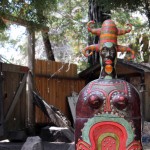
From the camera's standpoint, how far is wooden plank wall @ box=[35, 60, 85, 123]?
978cm

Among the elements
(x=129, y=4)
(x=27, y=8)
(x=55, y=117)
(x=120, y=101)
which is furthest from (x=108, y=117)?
(x=129, y=4)

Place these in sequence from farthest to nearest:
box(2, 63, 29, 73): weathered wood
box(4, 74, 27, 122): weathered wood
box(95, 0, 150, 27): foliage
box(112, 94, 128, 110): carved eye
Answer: box(95, 0, 150, 27): foliage < box(4, 74, 27, 122): weathered wood < box(2, 63, 29, 73): weathered wood < box(112, 94, 128, 110): carved eye

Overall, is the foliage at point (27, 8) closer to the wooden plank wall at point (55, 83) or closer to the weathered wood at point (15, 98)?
the weathered wood at point (15, 98)

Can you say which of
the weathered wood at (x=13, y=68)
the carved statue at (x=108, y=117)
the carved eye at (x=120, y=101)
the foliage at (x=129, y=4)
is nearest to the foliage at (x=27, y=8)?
the weathered wood at (x=13, y=68)

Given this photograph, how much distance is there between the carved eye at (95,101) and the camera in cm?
370

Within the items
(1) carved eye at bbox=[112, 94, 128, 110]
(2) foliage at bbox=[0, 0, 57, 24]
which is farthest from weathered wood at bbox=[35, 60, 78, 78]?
(1) carved eye at bbox=[112, 94, 128, 110]

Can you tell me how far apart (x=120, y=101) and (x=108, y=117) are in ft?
0.68

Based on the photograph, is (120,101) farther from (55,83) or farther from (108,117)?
(55,83)

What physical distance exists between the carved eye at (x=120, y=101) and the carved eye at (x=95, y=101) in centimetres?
14

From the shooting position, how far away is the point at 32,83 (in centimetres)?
863

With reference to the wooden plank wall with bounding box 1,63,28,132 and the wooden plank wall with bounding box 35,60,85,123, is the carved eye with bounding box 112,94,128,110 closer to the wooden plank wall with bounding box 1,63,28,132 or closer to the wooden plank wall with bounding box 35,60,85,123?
the wooden plank wall with bounding box 1,63,28,132

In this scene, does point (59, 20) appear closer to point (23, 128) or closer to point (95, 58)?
point (95, 58)

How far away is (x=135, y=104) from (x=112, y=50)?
685 millimetres

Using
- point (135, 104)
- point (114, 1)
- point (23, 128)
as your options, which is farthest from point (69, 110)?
point (135, 104)
